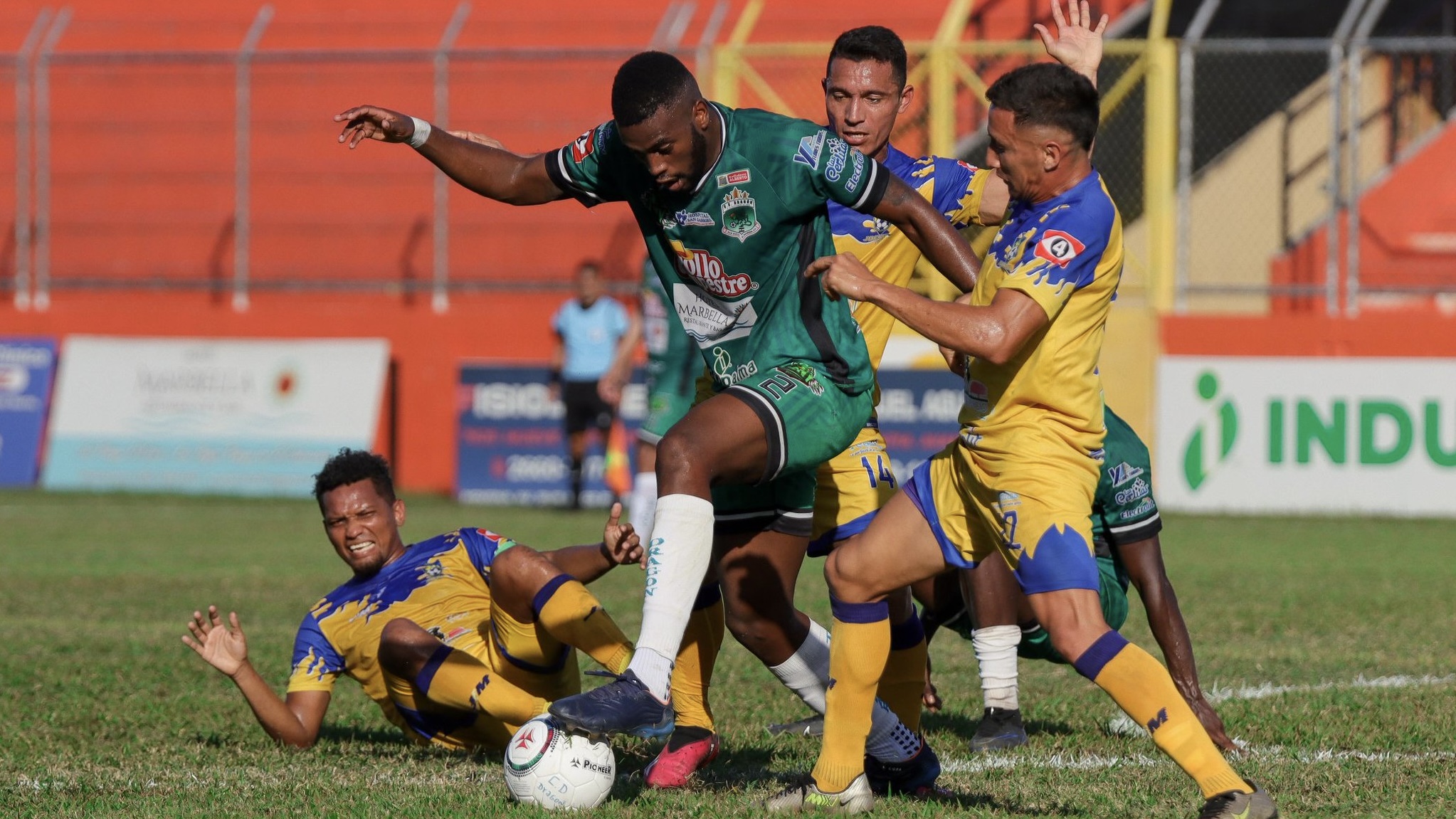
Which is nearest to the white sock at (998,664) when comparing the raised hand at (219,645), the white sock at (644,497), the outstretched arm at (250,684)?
the outstretched arm at (250,684)

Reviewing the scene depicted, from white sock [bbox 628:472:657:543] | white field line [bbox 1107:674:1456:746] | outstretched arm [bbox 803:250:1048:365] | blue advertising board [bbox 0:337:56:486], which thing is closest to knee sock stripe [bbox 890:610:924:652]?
white field line [bbox 1107:674:1456:746]

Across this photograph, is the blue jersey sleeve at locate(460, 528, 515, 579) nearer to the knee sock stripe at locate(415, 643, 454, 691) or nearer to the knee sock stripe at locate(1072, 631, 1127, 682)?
the knee sock stripe at locate(415, 643, 454, 691)

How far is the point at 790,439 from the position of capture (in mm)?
4781

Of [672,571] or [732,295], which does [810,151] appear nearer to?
[732,295]

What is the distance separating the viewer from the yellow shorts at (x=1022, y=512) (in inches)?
174

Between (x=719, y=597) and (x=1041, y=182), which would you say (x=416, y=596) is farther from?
(x=1041, y=182)

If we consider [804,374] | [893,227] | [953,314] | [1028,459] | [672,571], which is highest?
[893,227]

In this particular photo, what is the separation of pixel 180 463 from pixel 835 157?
12841 millimetres

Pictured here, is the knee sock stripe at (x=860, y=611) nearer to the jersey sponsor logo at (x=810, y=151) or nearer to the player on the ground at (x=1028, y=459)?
the player on the ground at (x=1028, y=459)

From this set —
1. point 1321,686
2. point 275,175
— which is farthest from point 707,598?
point 275,175

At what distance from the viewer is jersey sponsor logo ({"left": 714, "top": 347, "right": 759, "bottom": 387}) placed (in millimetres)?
4965

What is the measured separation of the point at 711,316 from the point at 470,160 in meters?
0.95

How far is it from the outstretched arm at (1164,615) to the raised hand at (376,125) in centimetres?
268

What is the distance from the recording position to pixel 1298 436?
14398mm
